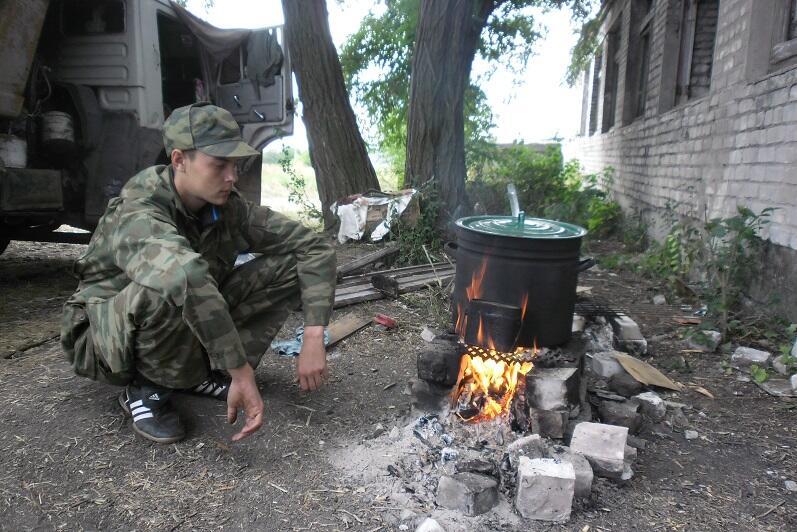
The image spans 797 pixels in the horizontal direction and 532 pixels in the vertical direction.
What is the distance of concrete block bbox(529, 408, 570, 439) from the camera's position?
2303 mm

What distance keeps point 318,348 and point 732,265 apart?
137 inches

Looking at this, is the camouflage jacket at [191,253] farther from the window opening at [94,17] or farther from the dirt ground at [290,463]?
the window opening at [94,17]

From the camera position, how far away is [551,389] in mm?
2371

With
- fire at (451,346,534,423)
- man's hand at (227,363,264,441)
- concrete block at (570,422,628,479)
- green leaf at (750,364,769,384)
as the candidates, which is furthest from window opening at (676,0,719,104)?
man's hand at (227,363,264,441)

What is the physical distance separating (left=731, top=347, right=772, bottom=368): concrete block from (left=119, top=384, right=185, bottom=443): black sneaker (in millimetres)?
3265

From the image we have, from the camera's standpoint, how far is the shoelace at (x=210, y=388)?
2.74 meters

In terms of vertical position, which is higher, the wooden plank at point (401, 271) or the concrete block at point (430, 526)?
the wooden plank at point (401, 271)

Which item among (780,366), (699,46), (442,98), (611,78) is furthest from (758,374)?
(611,78)

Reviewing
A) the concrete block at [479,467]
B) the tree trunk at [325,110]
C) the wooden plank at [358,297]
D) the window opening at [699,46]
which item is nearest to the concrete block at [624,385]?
the concrete block at [479,467]

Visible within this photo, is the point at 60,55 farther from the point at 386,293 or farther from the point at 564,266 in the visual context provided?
the point at 564,266

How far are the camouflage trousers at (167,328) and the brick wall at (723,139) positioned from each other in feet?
11.1

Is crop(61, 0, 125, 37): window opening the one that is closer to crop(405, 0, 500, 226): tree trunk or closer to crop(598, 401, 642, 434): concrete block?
crop(405, 0, 500, 226): tree trunk

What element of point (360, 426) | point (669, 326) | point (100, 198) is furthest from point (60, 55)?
point (669, 326)

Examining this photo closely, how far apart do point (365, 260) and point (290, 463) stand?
299cm
